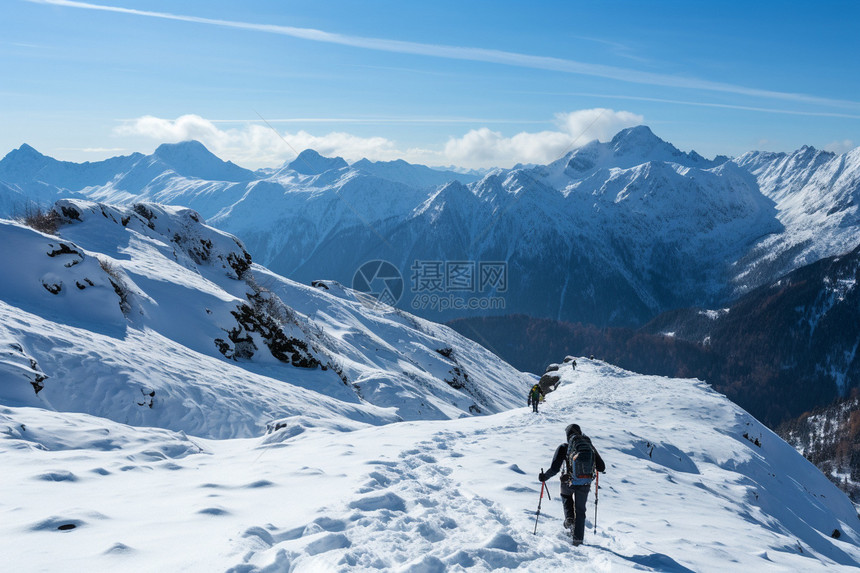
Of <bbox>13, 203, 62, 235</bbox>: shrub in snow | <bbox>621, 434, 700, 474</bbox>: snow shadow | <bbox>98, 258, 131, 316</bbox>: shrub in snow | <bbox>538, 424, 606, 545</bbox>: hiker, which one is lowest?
<bbox>621, 434, 700, 474</bbox>: snow shadow

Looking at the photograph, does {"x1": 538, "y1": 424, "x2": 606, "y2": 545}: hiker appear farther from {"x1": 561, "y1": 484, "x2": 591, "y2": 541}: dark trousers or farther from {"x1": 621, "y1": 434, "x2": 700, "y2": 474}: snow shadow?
{"x1": 621, "y1": 434, "x2": 700, "y2": 474}: snow shadow

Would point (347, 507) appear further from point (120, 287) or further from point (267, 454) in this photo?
point (120, 287)

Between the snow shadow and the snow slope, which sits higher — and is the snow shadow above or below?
below

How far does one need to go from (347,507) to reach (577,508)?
3.83 m

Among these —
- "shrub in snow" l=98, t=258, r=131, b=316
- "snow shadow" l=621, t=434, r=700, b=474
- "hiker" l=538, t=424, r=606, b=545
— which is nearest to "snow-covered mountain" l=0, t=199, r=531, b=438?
"shrub in snow" l=98, t=258, r=131, b=316

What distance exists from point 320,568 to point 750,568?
7.07 m

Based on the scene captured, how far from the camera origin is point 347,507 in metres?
7.84

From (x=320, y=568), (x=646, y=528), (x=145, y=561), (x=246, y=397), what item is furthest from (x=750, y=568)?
(x=246, y=397)

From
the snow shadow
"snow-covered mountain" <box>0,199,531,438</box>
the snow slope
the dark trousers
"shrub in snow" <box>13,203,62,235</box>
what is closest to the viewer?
the snow slope

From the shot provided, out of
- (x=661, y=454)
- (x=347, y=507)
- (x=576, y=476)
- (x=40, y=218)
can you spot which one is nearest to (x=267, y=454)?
(x=347, y=507)

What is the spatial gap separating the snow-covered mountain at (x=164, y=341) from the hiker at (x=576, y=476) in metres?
10.1


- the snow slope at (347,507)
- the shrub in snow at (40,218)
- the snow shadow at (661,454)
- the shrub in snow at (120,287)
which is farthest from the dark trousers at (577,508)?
the shrub in snow at (40,218)

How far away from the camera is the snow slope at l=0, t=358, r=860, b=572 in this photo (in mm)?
6062

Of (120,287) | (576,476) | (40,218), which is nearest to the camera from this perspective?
(576,476)
